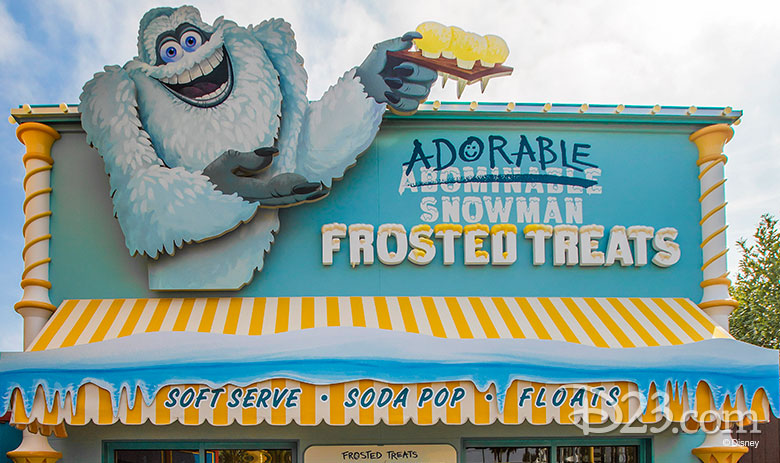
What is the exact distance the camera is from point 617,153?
336 inches

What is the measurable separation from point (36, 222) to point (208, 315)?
2453mm

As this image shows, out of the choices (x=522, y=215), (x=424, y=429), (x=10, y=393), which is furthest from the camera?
(x=522, y=215)

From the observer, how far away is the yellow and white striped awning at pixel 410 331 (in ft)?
21.2

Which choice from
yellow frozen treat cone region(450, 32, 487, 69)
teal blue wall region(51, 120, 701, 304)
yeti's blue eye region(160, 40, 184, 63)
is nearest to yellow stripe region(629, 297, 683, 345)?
teal blue wall region(51, 120, 701, 304)

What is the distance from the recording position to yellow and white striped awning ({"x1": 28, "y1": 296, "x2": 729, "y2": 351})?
284 inches

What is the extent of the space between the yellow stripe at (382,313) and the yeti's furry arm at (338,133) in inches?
58.1

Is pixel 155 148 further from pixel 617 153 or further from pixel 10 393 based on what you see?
pixel 617 153

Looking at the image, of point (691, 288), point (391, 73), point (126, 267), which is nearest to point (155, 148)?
point (126, 267)

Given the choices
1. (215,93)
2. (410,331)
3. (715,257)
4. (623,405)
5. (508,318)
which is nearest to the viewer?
(623,405)

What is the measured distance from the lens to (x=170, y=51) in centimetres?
794

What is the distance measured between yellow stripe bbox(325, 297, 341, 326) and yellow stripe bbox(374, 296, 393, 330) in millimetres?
446

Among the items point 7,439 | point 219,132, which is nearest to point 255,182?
point 219,132

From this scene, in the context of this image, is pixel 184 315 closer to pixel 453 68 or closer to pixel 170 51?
Answer: pixel 170 51

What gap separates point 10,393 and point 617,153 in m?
7.32
